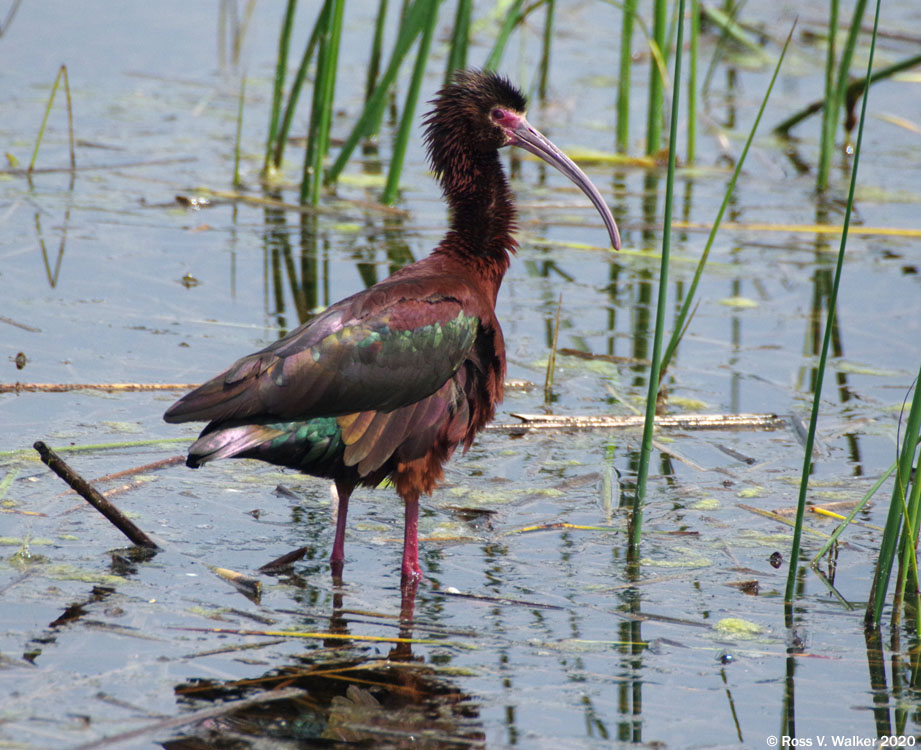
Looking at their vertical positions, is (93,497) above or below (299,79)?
below

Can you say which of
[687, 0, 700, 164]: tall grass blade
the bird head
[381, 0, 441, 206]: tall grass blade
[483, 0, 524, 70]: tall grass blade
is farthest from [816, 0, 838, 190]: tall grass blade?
the bird head

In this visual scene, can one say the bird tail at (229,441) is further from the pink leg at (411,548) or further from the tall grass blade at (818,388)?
the tall grass blade at (818,388)

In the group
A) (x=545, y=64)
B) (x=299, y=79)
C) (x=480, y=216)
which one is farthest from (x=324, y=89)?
(x=545, y=64)

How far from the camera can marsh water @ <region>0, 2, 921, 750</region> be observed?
128 inches

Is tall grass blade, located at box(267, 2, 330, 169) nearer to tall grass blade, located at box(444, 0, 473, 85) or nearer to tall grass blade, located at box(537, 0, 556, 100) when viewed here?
tall grass blade, located at box(444, 0, 473, 85)

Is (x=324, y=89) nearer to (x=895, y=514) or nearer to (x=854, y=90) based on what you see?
(x=854, y=90)

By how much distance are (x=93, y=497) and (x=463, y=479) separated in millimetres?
1543

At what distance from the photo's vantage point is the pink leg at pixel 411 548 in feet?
13.2

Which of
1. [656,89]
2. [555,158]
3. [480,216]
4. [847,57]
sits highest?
[847,57]

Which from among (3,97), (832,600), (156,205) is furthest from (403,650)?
(3,97)

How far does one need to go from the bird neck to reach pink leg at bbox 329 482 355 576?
2.97ft

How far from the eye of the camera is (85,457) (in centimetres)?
471

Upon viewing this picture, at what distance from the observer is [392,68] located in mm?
7129

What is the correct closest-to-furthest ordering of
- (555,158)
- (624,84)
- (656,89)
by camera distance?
(555,158) → (656,89) → (624,84)
